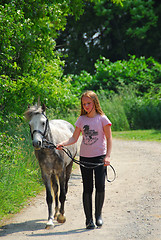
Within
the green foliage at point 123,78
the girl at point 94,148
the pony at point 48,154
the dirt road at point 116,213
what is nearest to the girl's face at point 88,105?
the girl at point 94,148

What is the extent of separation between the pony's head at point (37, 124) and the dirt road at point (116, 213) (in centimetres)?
128

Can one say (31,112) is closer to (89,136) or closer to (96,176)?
(89,136)

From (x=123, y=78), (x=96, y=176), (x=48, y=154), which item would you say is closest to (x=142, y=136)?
(x=123, y=78)

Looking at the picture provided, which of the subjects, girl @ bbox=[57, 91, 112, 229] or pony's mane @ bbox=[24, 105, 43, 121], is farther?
pony's mane @ bbox=[24, 105, 43, 121]

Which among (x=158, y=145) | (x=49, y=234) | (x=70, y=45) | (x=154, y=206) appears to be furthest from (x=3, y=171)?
(x=70, y=45)

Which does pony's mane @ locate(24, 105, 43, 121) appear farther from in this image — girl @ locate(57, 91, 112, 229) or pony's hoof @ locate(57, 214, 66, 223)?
pony's hoof @ locate(57, 214, 66, 223)

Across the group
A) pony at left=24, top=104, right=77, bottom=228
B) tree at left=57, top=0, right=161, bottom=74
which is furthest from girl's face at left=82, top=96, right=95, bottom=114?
tree at left=57, top=0, right=161, bottom=74

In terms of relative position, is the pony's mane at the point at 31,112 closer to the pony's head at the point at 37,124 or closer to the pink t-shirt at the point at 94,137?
the pony's head at the point at 37,124

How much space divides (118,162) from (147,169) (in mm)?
1299

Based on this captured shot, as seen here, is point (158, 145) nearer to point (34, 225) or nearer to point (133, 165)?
point (133, 165)

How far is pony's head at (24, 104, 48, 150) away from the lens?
542 cm

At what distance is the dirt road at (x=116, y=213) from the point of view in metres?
5.23

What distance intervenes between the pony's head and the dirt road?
1.28m

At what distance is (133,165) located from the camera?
10523 mm
